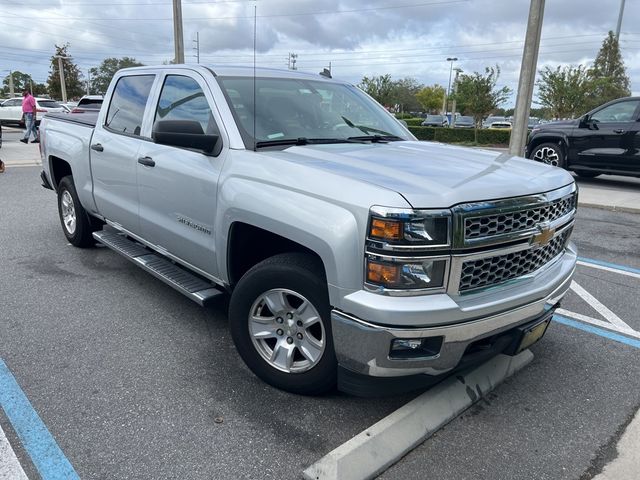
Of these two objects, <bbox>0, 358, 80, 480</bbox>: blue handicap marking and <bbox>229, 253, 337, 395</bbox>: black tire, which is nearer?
<bbox>0, 358, 80, 480</bbox>: blue handicap marking

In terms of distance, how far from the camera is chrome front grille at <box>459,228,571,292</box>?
2.46m

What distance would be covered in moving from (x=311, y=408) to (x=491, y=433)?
3.23 ft

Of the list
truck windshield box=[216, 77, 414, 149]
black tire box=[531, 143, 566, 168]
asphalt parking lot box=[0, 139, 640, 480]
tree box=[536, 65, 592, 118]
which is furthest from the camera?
tree box=[536, 65, 592, 118]

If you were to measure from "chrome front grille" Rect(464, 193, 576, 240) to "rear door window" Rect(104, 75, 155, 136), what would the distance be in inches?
115

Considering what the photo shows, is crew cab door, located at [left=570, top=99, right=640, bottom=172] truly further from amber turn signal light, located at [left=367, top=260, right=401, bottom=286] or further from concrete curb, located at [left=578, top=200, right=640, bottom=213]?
amber turn signal light, located at [left=367, top=260, right=401, bottom=286]

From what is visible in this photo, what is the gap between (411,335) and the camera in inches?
91.3

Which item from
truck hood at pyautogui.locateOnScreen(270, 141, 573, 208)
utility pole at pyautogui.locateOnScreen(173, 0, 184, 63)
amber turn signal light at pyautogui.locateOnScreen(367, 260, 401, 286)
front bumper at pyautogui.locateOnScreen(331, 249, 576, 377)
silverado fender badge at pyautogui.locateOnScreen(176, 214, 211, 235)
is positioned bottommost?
front bumper at pyautogui.locateOnScreen(331, 249, 576, 377)

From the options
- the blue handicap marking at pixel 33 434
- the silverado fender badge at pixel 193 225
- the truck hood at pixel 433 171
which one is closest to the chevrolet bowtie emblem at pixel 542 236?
the truck hood at pixel 433 171

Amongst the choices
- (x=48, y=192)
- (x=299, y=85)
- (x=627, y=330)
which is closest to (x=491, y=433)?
(x=627, y=330)

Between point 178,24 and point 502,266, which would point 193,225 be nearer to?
point 502,266

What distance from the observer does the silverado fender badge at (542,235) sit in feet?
8.82

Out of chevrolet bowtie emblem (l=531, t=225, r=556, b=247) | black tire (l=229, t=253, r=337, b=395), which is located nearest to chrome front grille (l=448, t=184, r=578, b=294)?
chevrolet bowtie emblem (l=531, t=225, r=556, b=247)

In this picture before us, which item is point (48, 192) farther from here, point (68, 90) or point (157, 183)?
point (68, 90)

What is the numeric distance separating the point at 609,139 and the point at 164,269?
9.74 m
